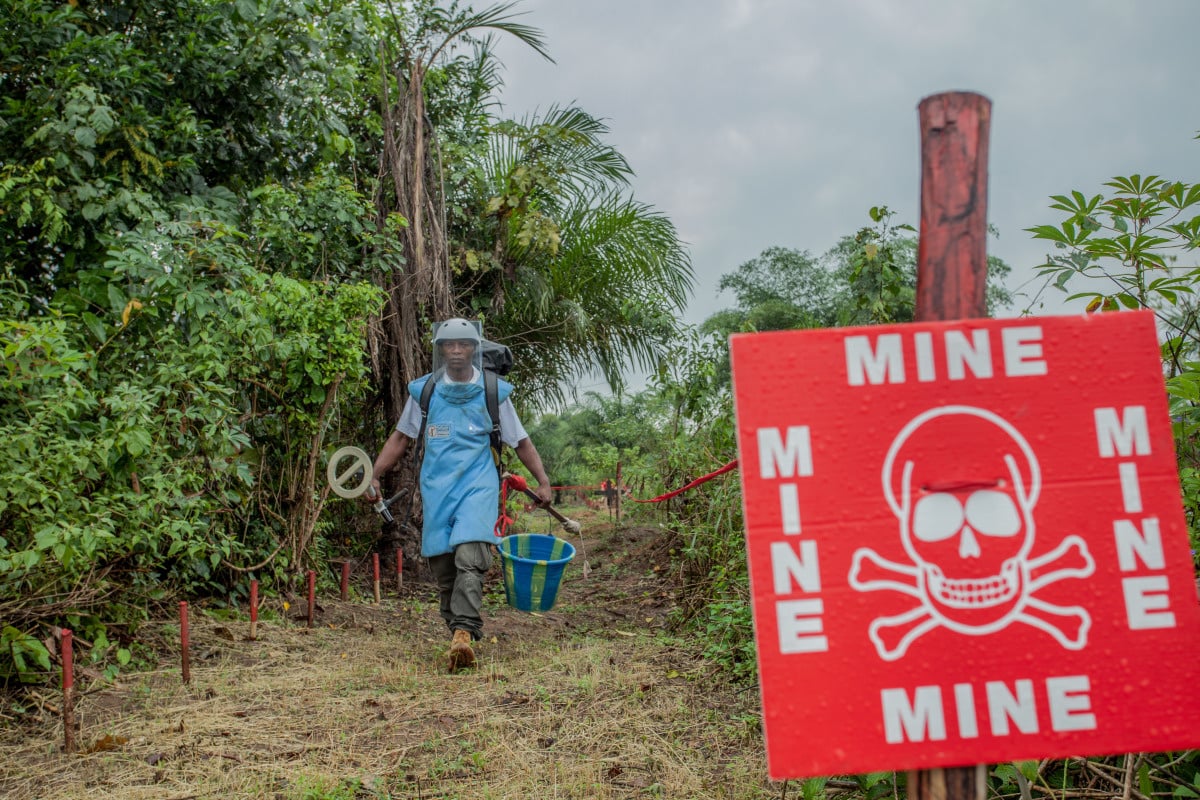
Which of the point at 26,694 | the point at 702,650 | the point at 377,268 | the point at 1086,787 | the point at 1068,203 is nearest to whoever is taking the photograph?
the point at 1086,787

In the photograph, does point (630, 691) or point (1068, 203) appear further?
point (630, 691)

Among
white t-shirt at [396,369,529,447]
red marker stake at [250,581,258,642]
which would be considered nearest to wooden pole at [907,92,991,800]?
white t-shirt at [396,369,529,447]

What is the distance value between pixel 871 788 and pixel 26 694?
3012 mm

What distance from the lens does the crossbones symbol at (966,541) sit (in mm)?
1439

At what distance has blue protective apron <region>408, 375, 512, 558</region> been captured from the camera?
14.8 feet

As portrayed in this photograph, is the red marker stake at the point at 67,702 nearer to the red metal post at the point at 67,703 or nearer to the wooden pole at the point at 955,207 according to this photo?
the red metal post at the point at 67,703

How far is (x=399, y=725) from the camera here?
3.36 metres

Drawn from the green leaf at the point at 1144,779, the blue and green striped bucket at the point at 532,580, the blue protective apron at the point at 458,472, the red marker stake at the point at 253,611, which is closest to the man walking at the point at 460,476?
the blue protective apron at the point at 458,472

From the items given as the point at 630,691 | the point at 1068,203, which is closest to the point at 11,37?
the point at 630,691

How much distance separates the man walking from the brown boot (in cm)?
15

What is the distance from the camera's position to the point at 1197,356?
2.65 meters

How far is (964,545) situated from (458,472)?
11.0ft

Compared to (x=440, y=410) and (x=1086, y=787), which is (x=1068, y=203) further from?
→ (x=440, y=410)

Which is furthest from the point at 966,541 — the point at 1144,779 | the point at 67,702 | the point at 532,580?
the point at 532,580
